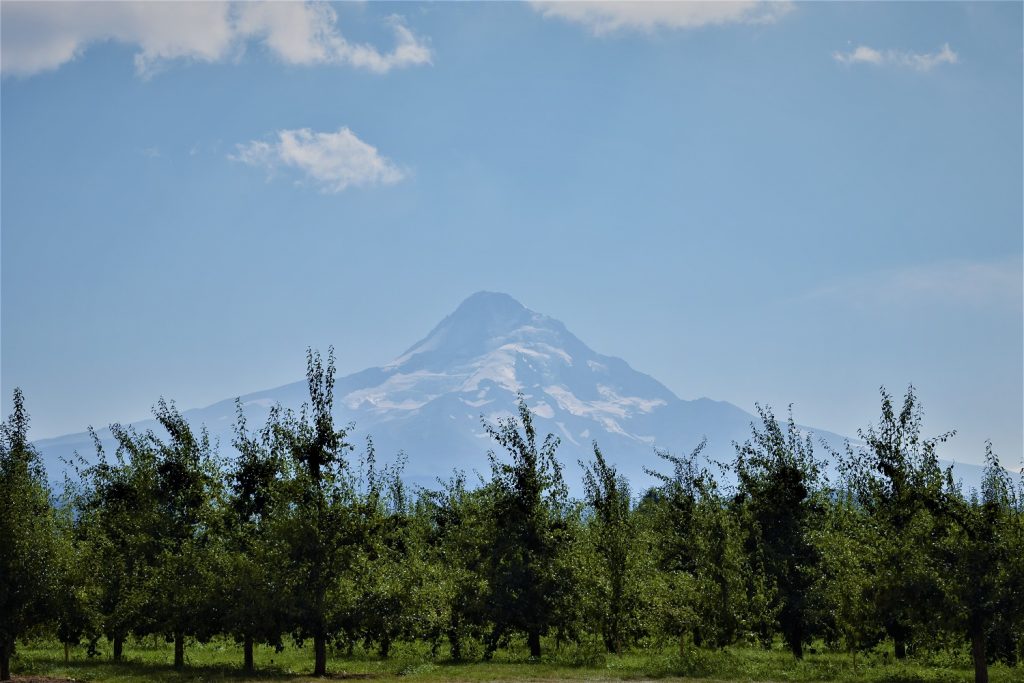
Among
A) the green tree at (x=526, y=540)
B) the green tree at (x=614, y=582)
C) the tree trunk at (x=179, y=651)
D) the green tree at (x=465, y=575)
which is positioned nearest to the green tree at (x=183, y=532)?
the tree trunk at (x=179, y=651)

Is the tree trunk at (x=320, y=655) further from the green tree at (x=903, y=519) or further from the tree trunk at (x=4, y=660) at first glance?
the green tree at (x=903, y=519)

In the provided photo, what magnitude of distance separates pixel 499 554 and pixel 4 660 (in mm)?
21974

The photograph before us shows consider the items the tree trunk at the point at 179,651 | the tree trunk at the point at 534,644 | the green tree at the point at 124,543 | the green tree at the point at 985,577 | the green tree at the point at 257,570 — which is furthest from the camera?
the tree trunk at the point at 534,644

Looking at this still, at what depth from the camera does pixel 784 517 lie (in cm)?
4459

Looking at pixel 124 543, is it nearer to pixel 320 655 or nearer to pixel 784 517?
pixel 320 655

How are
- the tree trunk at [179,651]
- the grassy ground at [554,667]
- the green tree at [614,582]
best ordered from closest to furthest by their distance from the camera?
the grassy ground at [554,667] < the tree trunk at [179,651] < the green tree at [614,582]

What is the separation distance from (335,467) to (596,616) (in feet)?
47.9

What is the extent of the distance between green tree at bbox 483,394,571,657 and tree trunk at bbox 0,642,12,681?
20946 mm

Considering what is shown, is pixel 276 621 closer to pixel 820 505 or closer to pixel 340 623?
pixel 340 623

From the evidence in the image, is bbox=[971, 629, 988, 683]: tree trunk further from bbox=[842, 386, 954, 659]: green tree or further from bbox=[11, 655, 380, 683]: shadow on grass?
bbox=[11, 655, 380, 683]: shadow on grass

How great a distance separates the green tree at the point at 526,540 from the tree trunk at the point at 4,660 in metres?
20.9

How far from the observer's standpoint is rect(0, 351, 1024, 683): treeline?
33.3m

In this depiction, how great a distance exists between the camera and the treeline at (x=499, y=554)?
33281 mm

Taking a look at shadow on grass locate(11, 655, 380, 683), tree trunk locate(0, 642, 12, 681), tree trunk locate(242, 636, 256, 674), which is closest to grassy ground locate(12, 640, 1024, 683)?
shadow on grass locate(11, 655, 380, 683)
